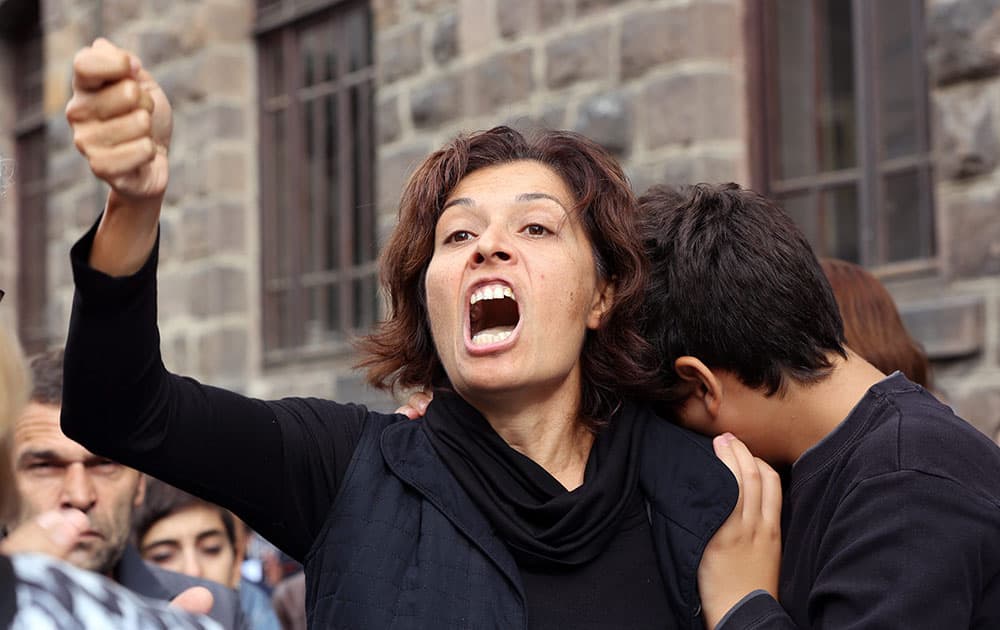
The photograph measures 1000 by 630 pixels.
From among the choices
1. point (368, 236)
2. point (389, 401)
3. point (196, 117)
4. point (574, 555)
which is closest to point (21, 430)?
point (574, 555)

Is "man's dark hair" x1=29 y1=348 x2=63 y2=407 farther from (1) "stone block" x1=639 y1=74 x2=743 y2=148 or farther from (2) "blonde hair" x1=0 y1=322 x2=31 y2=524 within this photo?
(1) "stone block" x1=639 y1=74 x2=743 y2=148

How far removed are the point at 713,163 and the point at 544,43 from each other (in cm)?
94

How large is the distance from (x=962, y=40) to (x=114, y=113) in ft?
11.0

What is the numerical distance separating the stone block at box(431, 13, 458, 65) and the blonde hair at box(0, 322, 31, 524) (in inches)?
182

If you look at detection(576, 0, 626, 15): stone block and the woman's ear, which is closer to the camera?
the woman's ear

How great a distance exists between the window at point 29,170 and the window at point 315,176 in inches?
126

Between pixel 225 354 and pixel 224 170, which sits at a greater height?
pixel 224 170

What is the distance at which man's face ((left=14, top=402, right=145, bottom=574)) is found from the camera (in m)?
3.76

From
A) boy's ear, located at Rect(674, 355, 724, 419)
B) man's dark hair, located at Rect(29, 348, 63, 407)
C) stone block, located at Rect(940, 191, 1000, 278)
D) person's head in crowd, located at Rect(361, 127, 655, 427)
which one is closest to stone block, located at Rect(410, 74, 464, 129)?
stone block, located at Rect(940, 191, 1000, 278)

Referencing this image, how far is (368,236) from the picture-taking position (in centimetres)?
732

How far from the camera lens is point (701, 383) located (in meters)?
2.62

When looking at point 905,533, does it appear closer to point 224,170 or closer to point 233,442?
point 233,442

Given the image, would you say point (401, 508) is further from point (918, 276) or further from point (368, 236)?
point (368, 236)

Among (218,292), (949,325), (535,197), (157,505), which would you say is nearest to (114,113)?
(535,197)
